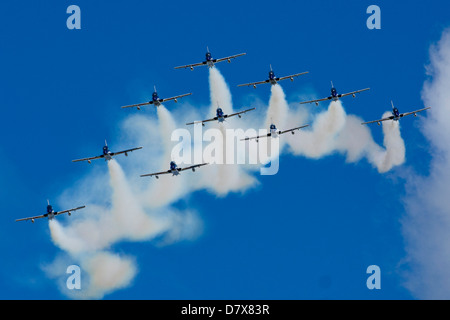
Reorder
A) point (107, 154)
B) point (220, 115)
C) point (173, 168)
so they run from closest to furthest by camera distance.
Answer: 1. point (173, 168)
2. point (107, 154)
3. point (220, 115)

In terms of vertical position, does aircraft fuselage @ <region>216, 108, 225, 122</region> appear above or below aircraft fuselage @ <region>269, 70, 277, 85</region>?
below

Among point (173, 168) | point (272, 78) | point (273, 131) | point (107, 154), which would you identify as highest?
point (272, 78)

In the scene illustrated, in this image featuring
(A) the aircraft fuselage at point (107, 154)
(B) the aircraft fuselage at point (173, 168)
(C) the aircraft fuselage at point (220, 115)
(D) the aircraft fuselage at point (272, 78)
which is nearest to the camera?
(B) the aircraft fuselage at point (173, 168)

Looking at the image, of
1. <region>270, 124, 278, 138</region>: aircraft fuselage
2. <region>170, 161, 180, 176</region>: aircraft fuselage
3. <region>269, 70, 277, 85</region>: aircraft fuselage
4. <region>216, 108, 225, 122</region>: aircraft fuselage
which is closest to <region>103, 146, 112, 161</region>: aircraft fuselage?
<region>170, 161, 180, 176</region>: aircraft fuselage

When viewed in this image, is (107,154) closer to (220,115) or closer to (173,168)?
(173,168)

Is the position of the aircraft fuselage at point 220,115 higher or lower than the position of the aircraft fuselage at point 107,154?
higher

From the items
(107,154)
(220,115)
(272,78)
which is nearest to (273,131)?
(220,115)

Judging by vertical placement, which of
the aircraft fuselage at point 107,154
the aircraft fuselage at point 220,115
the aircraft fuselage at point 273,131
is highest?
the aircraft fuselage at point 220,115

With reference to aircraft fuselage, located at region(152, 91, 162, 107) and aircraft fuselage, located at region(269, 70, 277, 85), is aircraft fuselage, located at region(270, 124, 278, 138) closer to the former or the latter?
aircraft fuselage, located at region(269, 70, 277, 85)

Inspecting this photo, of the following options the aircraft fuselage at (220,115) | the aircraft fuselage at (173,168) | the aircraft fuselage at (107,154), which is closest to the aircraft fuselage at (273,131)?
the aircraft fuselage at (220,115)

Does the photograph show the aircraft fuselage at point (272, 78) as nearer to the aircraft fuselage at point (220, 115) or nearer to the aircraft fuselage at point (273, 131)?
the aircraft fuselage at point (273, 131)
